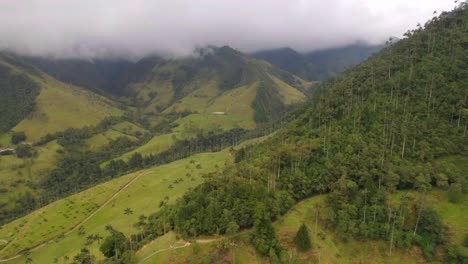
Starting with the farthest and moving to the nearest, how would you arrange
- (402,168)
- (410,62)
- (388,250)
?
(410,62)
(402,168)
(388,250)

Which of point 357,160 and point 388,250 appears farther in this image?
point 357,160

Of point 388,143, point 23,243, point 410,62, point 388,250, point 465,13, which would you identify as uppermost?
point 465,13

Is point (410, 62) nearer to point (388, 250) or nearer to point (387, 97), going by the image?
point (387, 97)

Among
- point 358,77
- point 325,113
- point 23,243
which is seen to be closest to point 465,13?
point 358,77

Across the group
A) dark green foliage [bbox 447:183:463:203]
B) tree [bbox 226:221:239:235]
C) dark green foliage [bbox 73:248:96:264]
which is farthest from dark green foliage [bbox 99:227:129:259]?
dark green foliage [bbox 447:183:463:203]

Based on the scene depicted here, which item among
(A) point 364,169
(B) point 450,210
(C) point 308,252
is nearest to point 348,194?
(A) point 364,169

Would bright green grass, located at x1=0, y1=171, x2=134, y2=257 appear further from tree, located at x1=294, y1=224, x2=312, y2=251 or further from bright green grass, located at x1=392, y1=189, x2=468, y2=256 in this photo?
bright green grass, located at x1=392, y1=189, x2=468, y2=256

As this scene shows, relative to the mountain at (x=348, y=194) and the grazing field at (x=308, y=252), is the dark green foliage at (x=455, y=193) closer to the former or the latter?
the mountain at (x=348, y=194)

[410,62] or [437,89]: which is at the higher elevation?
[410,62]

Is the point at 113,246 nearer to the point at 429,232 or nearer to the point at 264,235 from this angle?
the point at 264,235
